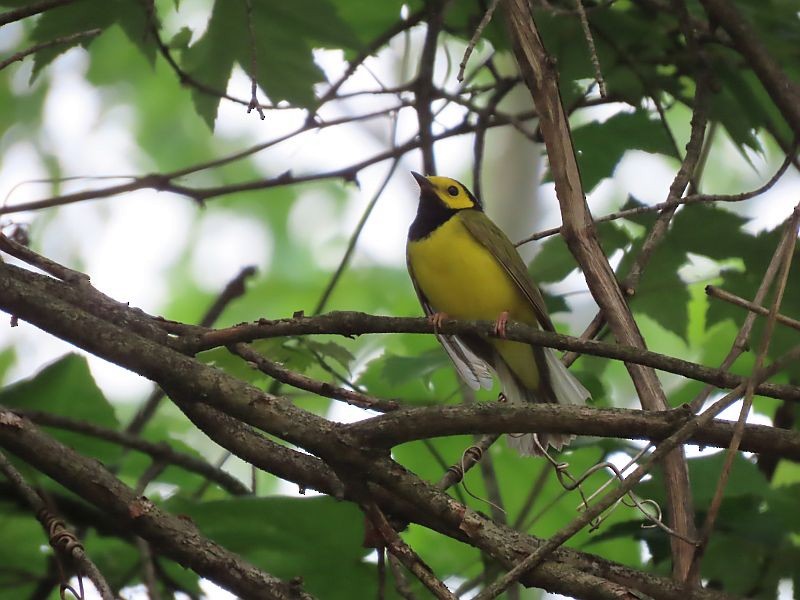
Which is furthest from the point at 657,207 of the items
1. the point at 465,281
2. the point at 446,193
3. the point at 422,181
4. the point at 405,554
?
the point at 446,193

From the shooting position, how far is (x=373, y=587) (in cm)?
329

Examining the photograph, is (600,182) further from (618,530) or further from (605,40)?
(618,530)

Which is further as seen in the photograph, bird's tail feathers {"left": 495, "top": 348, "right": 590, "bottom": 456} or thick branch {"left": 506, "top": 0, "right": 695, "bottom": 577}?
bird's tail feathers {"left": 495, "top": 348, "right": 590, "bottom": 456}

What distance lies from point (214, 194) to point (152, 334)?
1547 millimetres

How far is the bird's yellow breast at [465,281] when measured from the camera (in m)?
4.38

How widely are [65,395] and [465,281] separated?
169cm

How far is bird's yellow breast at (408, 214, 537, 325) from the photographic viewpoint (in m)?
4.38

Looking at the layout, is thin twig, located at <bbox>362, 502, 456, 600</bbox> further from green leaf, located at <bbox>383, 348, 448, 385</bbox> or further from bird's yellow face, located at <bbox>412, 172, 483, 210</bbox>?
bird's yellow face, located at <bbox>412, 172, 483, 210</bbox>

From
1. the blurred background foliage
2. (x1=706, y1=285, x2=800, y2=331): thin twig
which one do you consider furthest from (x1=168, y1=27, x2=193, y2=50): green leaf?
(x1=706, y1=285, x2=800, y2=331): thin twig

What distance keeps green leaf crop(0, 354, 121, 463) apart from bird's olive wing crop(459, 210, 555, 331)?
62.8 inches

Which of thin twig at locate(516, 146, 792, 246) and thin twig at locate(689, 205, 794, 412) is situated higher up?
thin twig at locate(516, 146, 792, 246)

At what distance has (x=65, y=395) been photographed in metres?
3.44

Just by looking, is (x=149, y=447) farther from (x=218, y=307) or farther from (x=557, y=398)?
(x=557, y=398)

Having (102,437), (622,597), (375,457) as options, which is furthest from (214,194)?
(622,597)
